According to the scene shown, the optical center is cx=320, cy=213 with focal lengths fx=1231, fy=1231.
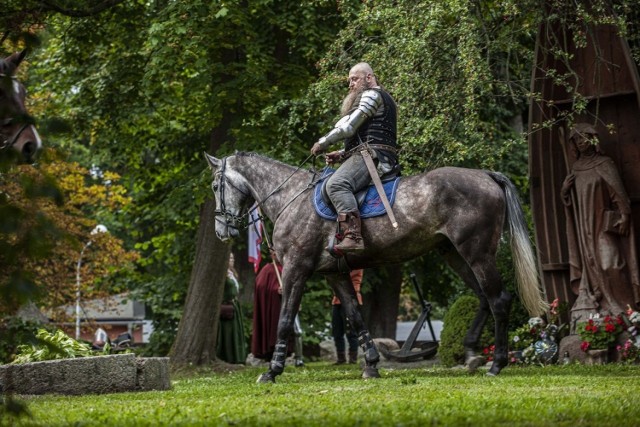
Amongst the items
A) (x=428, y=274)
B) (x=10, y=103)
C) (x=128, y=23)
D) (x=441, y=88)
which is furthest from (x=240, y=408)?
(x=428, y=274)

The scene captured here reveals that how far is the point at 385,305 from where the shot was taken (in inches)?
1305

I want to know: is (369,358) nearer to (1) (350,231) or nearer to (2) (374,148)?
(1) (350,231)

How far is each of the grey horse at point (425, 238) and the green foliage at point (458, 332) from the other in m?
5.15

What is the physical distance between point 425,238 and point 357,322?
1274mm

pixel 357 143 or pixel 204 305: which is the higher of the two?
pixel 357 143

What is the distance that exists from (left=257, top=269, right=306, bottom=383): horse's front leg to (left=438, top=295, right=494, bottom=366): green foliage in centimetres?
573

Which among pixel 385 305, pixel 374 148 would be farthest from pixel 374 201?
pixel 385 305

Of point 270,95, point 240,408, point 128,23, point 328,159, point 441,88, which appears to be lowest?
point 240,408

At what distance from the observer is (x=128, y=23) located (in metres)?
23.7

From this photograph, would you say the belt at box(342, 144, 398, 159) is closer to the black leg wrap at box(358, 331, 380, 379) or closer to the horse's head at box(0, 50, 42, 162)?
the black leg wrap at box(358, 331, 380, 379)

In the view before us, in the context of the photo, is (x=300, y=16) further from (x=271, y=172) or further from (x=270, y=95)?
(x=271, y=172)

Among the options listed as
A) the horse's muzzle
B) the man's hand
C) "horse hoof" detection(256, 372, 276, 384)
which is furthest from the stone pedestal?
the man's hand

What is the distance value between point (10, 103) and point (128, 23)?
1804cm

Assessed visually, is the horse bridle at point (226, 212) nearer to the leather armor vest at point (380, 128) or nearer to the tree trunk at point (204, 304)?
the leather armor vest at point (380, 128)
